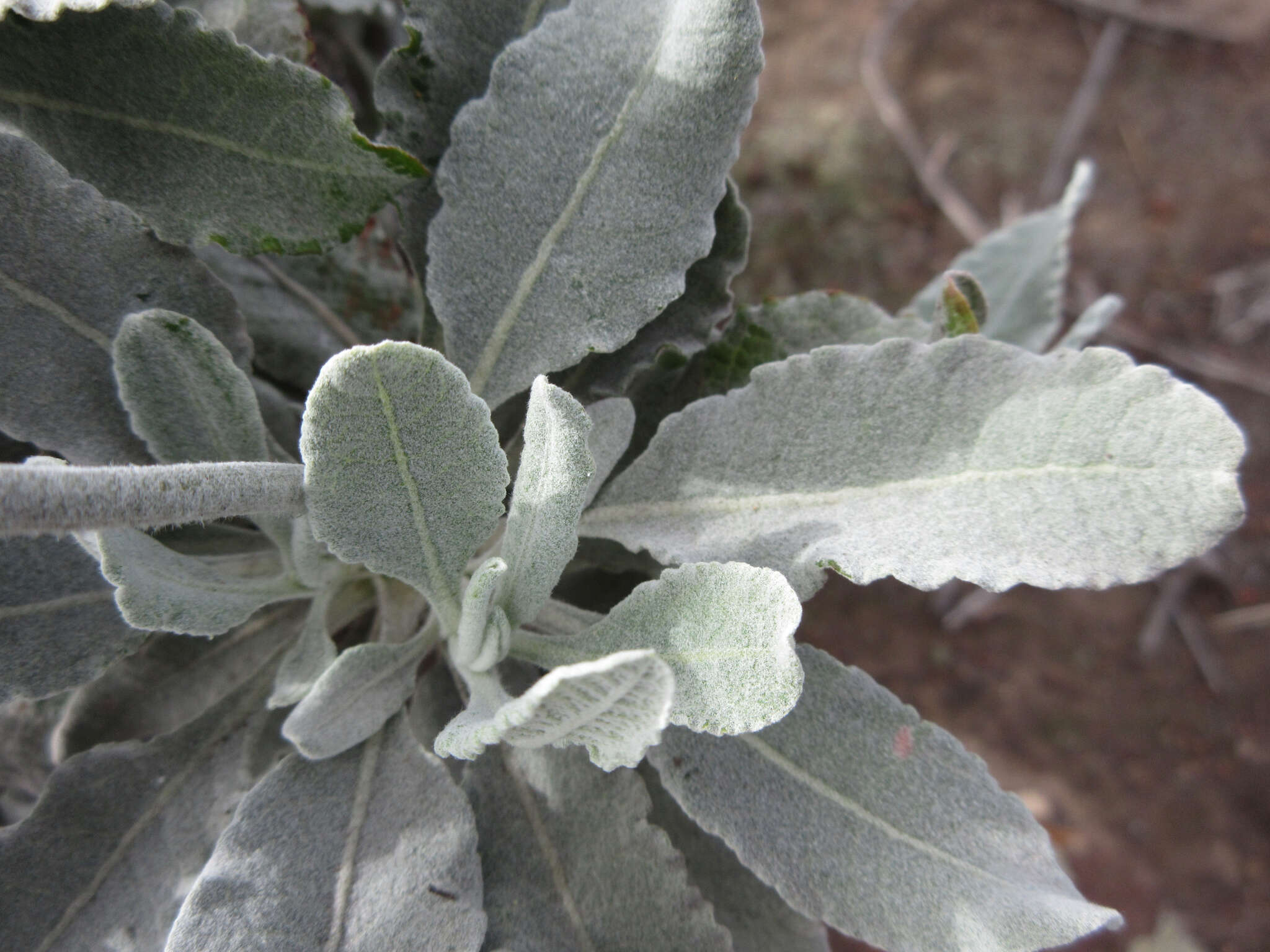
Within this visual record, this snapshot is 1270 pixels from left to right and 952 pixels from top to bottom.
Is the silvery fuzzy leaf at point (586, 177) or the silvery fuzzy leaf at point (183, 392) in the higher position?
the silvery fuzzy leaf at point (586, 177)

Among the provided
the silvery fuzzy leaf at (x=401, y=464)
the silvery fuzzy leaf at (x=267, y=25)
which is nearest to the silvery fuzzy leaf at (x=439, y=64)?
the silvery fuzzy leaf at (x=267, y=25)

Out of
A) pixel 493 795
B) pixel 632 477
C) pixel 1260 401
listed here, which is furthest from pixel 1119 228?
pixel 493 795

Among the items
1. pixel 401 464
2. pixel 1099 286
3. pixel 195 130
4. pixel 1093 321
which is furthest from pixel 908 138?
pixel 401 464

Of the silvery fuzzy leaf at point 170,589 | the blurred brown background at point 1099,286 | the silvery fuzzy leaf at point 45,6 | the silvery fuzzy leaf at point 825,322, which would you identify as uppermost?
the silvery fuzzy leaf at point 45,6

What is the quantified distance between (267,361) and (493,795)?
0.51 meters

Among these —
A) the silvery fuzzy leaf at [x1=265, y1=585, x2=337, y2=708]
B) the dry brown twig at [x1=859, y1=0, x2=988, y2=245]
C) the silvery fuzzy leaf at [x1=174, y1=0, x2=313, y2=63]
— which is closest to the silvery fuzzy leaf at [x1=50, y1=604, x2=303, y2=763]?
the silvery fuzzy leaf at [x1=265, y1=585, x2=337, y2=708]

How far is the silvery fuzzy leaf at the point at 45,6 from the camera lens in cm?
64

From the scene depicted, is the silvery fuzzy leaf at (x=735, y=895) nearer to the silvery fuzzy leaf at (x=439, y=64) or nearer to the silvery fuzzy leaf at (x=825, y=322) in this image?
the silvery fuzzy leaf at (x=825, y=322)

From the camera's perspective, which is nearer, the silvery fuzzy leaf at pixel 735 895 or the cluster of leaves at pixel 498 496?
the cluster of leaves at pixel 498 496

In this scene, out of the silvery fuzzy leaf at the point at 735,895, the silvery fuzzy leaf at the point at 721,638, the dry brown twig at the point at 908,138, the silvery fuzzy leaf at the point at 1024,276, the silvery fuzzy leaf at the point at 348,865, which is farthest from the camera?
the dry brown twig at the point at 908,138

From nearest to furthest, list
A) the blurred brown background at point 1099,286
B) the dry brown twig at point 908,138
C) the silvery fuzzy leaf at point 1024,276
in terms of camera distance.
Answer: the silvery fuzzy leaf at point 1024,276 → the blurred brown background at point 1099,286 → the dry brown twig at point 908,138

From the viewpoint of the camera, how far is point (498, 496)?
71 cm

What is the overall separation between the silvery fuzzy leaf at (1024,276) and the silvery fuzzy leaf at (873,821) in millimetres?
575

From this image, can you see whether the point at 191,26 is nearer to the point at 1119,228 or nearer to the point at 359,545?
the point at 359,545
